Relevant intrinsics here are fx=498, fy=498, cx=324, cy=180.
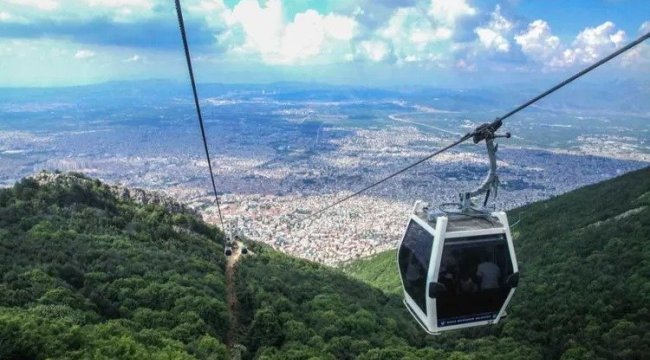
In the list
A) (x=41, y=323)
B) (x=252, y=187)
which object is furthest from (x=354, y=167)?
(x=41, y=323)

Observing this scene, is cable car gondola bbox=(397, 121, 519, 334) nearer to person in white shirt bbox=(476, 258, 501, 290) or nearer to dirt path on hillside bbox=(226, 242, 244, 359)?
person in white shirt bbox=(476, 258, 501, 290)

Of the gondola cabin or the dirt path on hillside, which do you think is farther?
the dirt path on hillside

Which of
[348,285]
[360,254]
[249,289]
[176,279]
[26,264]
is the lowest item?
[360,254]

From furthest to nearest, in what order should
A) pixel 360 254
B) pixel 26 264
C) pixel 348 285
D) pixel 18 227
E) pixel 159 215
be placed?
pixel 360 254 → pixel 159 215 → pixel 348 285 → pixel 18 227 → pixel 26 264

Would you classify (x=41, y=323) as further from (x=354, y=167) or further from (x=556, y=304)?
(x=354, y=167)

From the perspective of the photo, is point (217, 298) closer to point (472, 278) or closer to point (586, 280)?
point (472, 278)

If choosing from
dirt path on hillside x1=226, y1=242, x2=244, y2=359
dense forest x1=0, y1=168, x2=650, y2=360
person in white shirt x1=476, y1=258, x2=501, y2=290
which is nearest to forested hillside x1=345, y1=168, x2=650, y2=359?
dense forest x1=0, y1=168, x2=650, y2=360

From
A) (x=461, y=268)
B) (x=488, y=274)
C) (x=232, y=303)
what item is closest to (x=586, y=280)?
(x=232, y=303)
